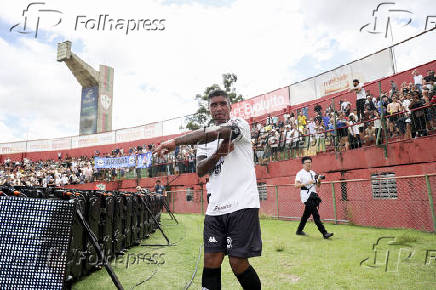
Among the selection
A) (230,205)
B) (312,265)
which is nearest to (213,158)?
(230,205)

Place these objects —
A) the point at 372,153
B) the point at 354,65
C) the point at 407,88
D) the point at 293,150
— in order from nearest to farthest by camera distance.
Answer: the point at 407,88
the point at 372,153
the point at 293,150
the point at 354,65

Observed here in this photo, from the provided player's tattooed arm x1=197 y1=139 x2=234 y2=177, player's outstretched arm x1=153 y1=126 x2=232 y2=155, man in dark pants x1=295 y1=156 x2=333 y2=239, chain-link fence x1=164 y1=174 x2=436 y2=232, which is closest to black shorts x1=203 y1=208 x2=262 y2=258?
player's tattooed arm x1=197 y1=139 x2=234 y2=177

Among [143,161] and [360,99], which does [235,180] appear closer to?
[360,99]

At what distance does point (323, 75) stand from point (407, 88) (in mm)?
7744

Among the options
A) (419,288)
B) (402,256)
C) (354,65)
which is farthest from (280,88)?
(419,288)

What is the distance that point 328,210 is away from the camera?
1064 centimetres

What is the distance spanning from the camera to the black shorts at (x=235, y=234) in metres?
2.48

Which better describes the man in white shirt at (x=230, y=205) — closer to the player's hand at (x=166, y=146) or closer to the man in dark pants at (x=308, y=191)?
the player's hand at (x=166, y=146)

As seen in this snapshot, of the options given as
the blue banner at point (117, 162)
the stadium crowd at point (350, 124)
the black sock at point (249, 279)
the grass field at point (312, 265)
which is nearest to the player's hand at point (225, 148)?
the black sock at point (249, 279)

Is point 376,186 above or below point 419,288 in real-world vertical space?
above

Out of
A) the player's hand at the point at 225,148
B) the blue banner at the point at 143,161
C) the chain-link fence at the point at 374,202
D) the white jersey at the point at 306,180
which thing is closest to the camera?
the player's hand at the point at 225,148

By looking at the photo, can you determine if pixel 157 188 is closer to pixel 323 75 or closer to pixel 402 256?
pixel 323 75

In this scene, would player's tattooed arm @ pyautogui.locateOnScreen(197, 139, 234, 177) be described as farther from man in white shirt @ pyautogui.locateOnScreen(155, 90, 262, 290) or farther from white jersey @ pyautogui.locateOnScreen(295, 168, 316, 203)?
white jersey @ pyautogui.locateOnScreen(295, 168, 316, 203)

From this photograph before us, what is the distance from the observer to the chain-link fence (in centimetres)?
817
